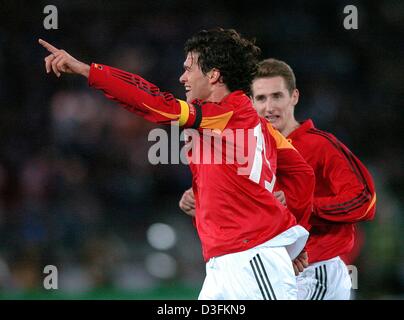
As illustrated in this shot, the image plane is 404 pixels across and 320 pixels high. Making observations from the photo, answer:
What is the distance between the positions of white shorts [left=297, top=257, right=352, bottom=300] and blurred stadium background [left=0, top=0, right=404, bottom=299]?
11.3 feet

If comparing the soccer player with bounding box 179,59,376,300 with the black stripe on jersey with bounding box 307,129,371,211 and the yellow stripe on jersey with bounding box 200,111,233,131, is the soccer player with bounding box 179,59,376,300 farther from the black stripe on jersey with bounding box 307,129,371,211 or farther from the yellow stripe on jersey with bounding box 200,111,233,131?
the yellow stripe on jersey with bounding box 200,111,233,131

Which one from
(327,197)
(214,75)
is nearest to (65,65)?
(214,75)

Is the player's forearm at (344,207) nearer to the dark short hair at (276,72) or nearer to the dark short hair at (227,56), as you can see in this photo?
the dark short hair at (276,72)

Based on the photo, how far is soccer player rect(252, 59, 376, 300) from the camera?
4.70 meters

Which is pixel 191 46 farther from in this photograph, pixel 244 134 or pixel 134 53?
pixel 134 53

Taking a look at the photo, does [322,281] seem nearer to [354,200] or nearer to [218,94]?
[354,200]

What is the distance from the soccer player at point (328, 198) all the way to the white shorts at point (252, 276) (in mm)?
1016

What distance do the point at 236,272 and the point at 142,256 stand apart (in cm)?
492

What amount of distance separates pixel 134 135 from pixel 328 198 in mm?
5157

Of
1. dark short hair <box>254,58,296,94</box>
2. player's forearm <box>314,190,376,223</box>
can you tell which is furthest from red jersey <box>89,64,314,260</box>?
dark short hair <box>254,58,296,94</box>

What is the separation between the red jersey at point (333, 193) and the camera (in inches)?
184

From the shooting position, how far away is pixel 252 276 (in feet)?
12.0

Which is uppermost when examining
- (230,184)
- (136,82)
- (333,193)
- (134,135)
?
(134,135)

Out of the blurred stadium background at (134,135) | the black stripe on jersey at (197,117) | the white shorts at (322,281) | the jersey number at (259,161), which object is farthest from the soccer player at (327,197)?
the blurred stadium background at (134,135)
